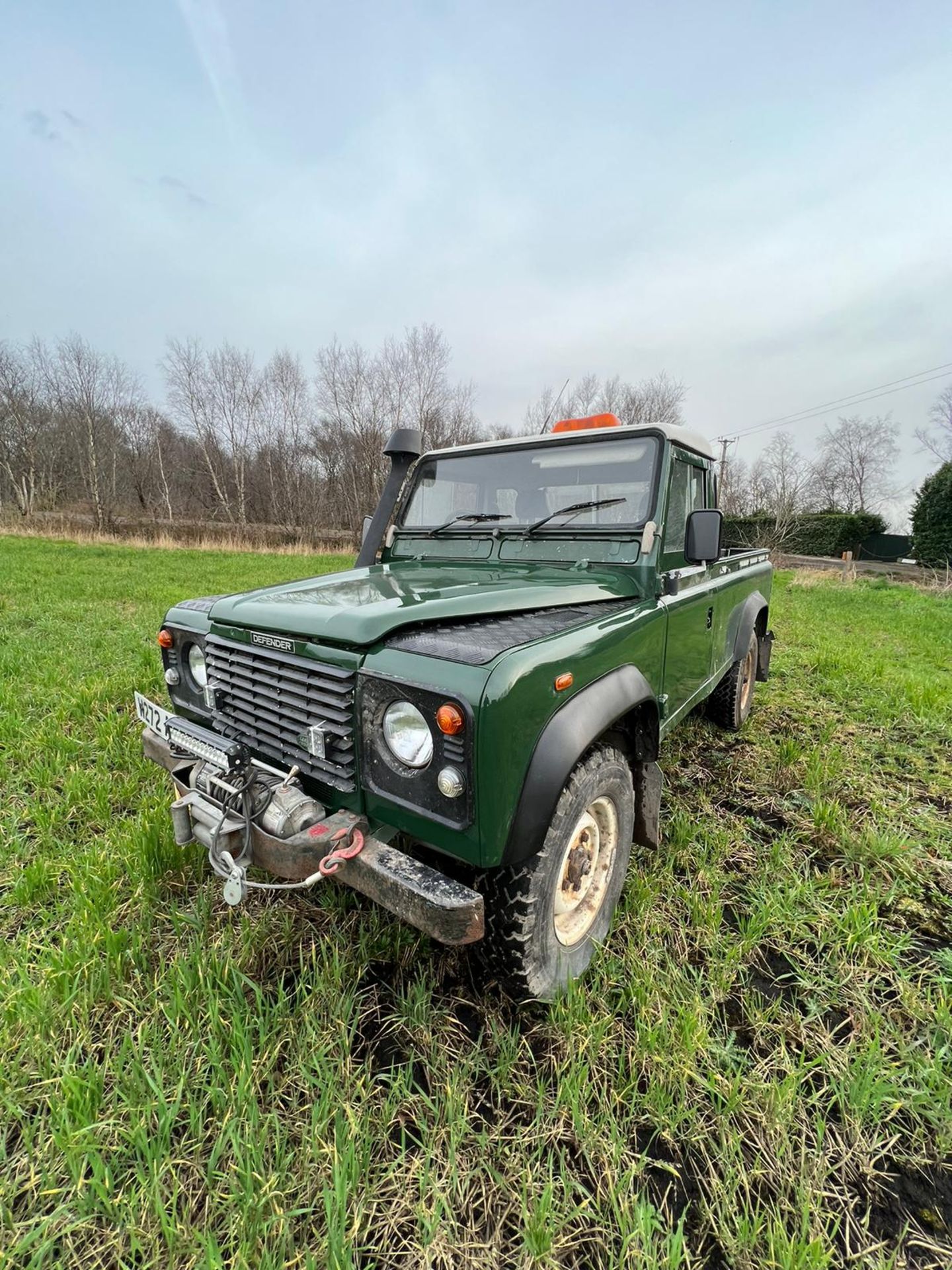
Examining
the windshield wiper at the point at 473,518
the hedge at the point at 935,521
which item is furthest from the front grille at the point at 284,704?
the hedge at the point at 935,521

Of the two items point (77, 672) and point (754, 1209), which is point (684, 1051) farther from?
point (77, 672)

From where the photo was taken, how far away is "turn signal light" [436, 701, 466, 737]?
4.89 ft

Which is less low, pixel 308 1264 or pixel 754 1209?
pixel 308 1264

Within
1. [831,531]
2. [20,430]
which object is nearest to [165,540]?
[20,430]

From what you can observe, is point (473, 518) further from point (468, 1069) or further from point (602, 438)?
point (468, 1069)

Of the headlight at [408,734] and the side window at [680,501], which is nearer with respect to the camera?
the headlight at [408,734]

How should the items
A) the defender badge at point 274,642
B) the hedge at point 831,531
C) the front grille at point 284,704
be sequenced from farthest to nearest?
the hedge at point 831,531
the defender badge at point 274,642
the front grille at point 284,704

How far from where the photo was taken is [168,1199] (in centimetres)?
136

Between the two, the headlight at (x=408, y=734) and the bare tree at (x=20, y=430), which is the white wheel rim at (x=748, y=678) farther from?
the bare tree at (x=20, y=430)

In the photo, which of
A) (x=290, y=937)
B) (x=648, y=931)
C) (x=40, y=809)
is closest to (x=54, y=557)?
(x=40, y=809)

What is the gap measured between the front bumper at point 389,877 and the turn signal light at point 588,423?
2548 millimetres

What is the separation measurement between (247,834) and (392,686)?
641 millimetres

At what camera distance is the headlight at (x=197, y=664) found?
246cm

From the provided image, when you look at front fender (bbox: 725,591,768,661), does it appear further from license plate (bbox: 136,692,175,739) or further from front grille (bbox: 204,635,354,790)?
license plate (bbox: 136,692,175,739)
